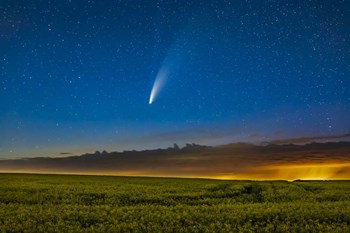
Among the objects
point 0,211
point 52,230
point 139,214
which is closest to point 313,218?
point 139,214

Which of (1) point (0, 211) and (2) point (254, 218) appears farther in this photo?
(1) point (0, 211)

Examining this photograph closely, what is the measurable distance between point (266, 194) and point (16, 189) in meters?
27.4

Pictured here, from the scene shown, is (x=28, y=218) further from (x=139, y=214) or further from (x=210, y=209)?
(x=210, y=209)

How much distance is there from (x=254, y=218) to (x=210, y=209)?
13.9 ft

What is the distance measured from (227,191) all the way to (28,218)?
24.7 m

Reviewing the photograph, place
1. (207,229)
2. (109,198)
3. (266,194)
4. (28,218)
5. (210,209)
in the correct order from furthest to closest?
(266,194) < (109,198) < (210,209) < (28,218) < (207,229)

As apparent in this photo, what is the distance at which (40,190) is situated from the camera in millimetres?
43312

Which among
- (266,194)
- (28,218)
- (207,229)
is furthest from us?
(266,194)

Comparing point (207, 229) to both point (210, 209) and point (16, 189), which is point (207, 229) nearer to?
point (210, 209)

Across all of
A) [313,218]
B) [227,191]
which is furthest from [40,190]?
[313,218]

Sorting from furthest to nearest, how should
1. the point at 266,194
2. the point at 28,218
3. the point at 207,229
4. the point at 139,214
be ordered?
1. the point at 266,194
2. the point at 139,214
3. the point at 28,218
4. the point at 207,229

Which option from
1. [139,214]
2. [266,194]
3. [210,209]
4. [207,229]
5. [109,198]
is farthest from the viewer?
[266,194]

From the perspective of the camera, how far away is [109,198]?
37.3 meters

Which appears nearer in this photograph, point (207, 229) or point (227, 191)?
point (207, 229)
